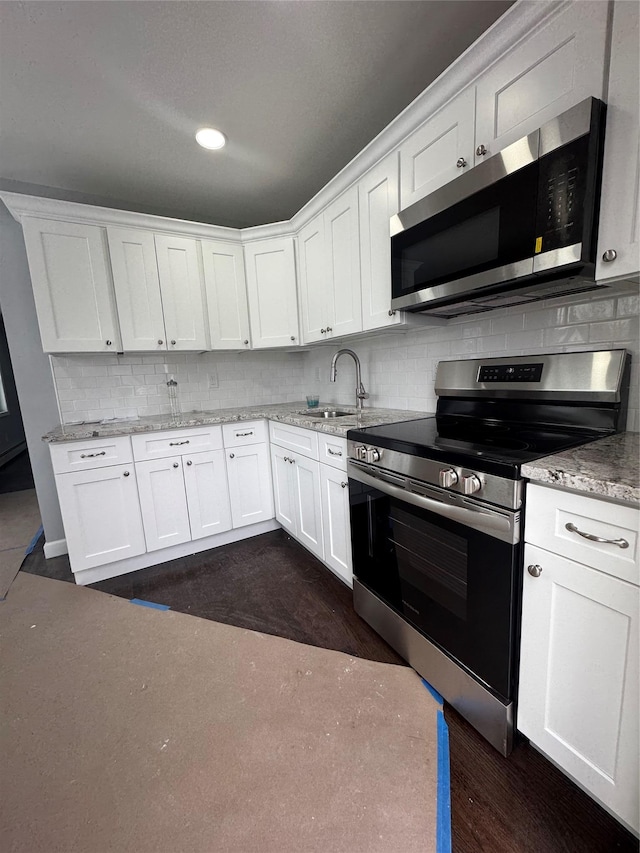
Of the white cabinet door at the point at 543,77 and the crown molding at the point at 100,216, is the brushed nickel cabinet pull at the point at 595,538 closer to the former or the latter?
the white cabinet door at the point at 543,77

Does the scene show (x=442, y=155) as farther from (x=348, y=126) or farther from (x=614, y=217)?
(x=348, y=126)

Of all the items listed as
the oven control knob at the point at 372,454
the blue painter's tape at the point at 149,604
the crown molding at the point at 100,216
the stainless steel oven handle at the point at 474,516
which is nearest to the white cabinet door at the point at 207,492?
the blue painter's tape at the point at 149,604

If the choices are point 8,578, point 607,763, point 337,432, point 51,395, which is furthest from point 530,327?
point 8,578

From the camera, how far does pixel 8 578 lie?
7.53 ft

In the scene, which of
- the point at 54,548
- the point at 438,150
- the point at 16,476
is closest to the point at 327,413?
the point at 438,150

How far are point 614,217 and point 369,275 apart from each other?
3.61 ft

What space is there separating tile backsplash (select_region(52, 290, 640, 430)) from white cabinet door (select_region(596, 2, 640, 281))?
0.34 meters

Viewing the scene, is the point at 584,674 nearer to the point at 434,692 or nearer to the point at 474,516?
the point at 474,516

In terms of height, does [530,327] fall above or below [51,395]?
above

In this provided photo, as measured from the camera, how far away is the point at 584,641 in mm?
875

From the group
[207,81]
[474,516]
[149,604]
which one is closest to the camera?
[474,516]

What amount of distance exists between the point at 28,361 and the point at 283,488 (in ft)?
6.59

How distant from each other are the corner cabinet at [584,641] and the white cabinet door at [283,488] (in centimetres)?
160

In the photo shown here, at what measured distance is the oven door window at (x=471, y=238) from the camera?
44.2 inches
